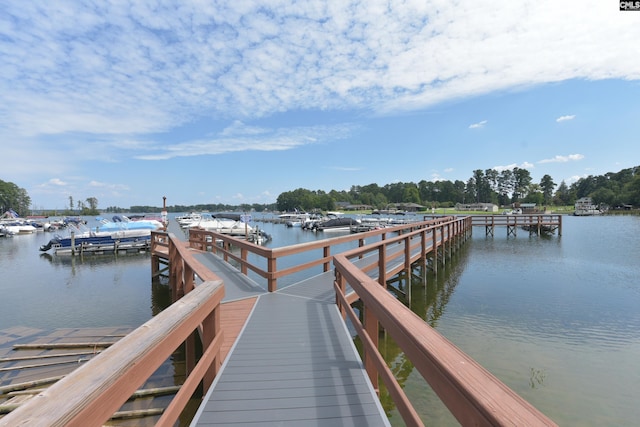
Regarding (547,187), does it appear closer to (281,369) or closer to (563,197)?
(563,197)

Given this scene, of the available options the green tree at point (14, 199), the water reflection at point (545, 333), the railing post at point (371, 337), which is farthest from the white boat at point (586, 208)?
the green tree at point (14, 199)

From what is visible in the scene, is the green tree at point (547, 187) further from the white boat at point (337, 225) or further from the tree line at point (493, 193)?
the white boat at point (337, 225)

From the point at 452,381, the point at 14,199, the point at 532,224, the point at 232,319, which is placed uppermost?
the point at 14,199

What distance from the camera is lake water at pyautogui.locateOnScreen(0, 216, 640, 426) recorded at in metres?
5.11

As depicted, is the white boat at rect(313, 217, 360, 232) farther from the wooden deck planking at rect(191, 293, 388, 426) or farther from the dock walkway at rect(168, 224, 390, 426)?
the wooden deck planking at rect(191, 293, 388, 426)

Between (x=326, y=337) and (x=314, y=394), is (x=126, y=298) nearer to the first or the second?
(x=326, y=337)

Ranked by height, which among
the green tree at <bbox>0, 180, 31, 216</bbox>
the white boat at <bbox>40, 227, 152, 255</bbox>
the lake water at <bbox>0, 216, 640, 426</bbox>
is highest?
the green tree at <bbox>0, 180, 31, 216</bbox>

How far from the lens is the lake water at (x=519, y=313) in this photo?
5.11 meters

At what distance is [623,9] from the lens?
34.3ft

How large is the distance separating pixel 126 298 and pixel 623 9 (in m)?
19.8

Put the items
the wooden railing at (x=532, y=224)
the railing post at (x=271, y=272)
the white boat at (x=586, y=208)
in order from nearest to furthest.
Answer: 1. the railing post at (x=271, y=272)
2. the wooden railing at (x=532, y=224)
3. the white boat at (x=586, y=208)

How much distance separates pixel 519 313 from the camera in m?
8.60

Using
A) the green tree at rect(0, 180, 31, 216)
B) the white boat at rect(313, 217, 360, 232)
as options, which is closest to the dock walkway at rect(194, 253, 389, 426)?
the white boat at rect(313, 217, 360, 232)

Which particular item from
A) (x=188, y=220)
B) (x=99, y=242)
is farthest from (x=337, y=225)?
(x=99, y=242)
